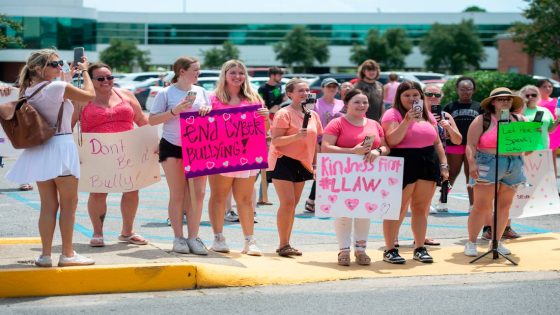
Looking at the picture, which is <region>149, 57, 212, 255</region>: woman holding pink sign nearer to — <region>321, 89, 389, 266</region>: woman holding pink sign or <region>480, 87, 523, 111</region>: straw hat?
<region>321, 89, 389, 266</region>: woman holding pink sign

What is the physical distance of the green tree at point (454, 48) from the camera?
84.2 meters

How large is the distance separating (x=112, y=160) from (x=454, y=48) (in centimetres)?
7845

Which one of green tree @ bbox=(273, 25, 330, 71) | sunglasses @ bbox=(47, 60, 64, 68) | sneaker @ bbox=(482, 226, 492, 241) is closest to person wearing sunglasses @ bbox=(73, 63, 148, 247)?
sunglasses @ bbox=(47, 60, 64, 68)

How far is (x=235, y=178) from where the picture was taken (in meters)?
9.14

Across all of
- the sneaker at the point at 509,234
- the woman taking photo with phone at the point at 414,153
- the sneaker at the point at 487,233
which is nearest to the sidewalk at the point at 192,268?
the woman taking photo with phone at the point at 414,153

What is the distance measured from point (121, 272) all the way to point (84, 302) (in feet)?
1.60

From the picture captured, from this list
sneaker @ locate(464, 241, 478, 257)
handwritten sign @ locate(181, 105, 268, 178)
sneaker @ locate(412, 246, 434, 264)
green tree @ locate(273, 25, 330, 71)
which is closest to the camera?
handwritten sign @ locate(181, 105, 268, 178)

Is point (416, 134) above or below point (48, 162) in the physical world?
above

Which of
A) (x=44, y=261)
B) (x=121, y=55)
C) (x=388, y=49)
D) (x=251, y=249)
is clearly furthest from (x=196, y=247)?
(x=121, y=55)

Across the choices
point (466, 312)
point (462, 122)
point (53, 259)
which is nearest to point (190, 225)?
point (53, 259)

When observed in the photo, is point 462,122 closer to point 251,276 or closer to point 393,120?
point 393,120

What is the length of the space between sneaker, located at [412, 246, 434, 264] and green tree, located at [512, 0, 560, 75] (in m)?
27.1

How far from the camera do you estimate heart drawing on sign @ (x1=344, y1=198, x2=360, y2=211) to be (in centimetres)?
873

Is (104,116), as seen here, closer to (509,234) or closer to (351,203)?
(351,203)
